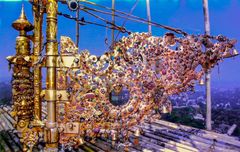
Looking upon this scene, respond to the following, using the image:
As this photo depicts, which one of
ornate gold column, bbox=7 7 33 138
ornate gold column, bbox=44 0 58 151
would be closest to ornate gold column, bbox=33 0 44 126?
ornate gold column, bbox=7 7 33 138

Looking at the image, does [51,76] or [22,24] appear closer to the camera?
[51,76]

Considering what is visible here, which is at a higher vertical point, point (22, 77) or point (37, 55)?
point (37, 55)

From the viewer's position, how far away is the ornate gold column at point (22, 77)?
12.2 feet

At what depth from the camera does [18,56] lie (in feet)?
12.1

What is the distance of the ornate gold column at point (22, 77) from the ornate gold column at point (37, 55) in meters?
0.10

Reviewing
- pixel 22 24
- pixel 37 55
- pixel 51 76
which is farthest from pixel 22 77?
pixel 22 24

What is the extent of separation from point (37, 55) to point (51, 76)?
1.73 feet

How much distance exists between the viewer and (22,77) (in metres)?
3.74

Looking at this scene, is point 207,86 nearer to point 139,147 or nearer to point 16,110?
point 139,147

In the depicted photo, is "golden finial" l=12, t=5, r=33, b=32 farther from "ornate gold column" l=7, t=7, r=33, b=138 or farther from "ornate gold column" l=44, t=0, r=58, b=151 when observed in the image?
"ornate gold column" l=44, t=0, r=58, b=151

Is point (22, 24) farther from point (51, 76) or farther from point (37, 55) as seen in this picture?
point (51, 76)

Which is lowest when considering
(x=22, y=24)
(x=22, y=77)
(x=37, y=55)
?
(x=22, y=77)

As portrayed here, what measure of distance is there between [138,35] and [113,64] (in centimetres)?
58

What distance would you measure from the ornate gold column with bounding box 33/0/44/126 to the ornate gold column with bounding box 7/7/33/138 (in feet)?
0.32
